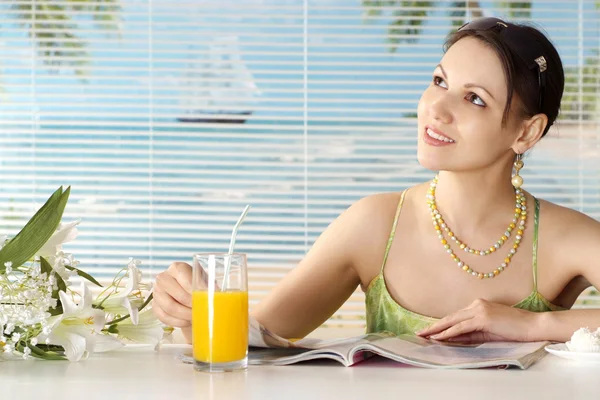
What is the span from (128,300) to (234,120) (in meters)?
3.04

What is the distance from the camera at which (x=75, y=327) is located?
1190 mm

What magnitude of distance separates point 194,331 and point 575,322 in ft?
2.44

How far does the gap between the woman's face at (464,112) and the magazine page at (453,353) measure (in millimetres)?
458

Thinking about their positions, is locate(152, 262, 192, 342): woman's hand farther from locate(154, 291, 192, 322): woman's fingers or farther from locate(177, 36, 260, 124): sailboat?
locate(177, 36, 260, 124): sailboat

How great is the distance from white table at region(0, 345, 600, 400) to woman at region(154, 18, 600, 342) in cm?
58

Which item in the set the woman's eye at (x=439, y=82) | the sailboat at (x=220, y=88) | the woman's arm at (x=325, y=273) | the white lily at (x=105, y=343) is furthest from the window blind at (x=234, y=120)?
the white lily at (x=105, y=343)

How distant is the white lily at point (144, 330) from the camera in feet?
4.20

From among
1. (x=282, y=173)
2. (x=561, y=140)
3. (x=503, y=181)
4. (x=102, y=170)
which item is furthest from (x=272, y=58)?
(x=503, y=181)

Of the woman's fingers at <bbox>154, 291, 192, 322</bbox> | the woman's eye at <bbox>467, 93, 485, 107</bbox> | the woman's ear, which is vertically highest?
the woman's eye at <bbox>467, 93, 485, 107</bbox>

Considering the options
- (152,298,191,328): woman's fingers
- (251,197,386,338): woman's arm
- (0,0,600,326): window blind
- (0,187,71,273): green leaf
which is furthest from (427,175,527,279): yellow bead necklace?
(0,0,600,326): window blind

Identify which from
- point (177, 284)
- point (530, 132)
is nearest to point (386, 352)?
point (177, 284)

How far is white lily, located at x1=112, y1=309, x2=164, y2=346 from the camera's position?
4.20 feet

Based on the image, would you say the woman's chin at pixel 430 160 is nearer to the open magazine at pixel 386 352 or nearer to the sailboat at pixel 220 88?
the open magazine at pixel 386 352

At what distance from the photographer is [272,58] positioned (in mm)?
4285
